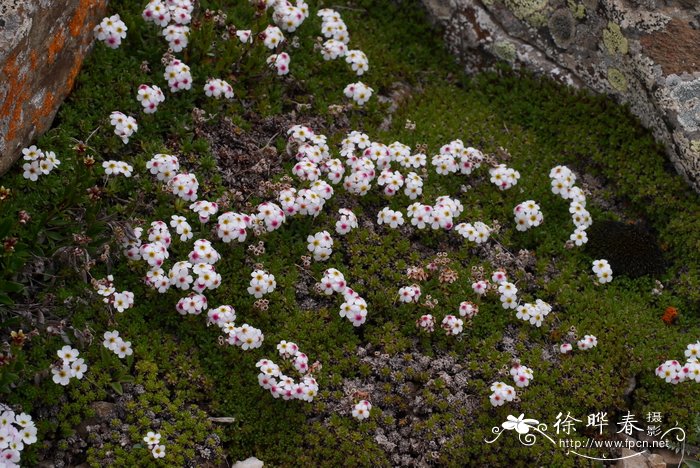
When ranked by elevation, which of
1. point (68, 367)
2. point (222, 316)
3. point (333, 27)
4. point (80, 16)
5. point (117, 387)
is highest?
point (333, 27)

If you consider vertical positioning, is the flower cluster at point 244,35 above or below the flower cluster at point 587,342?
above

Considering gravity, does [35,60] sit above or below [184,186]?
above

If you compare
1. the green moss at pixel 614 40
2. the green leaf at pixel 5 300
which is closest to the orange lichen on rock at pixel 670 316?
the green moss at pixel 614 40

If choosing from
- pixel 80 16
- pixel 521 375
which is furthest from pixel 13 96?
pixel 521 375

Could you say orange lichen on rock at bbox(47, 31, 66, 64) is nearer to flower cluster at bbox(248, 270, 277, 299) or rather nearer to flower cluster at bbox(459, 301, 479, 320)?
flower cluster at bbox(248, 270, 277, 299)

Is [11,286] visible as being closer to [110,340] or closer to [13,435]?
[110,340]

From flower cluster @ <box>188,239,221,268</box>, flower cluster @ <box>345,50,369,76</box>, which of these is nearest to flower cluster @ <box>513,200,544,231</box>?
flower cluster @ <box>345,50,369,76</box>

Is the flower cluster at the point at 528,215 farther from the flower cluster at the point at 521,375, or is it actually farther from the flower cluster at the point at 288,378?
the flower cluster at the point at 288,378
